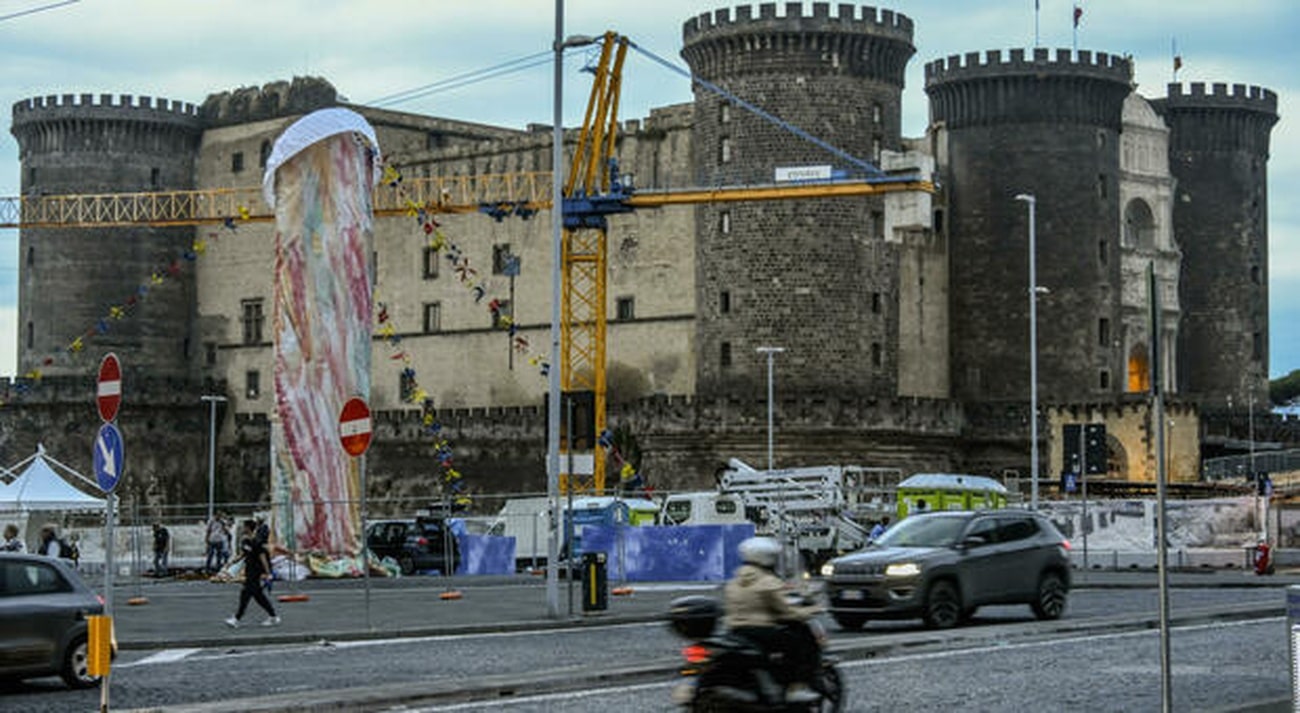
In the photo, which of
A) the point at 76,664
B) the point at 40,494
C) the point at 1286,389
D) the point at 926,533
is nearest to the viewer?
the point at 76,664

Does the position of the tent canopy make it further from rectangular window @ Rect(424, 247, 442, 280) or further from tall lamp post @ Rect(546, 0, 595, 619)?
rectangular window @ Rect(424, 247, 442, 280)

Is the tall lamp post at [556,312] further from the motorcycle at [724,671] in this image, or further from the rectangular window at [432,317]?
the rectangular window at [432,317]

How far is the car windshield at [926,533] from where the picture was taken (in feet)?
85.5

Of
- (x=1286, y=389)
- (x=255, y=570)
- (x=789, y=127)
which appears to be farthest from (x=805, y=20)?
(x=1286, y=389)

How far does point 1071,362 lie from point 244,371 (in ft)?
112

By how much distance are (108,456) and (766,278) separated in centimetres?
5257

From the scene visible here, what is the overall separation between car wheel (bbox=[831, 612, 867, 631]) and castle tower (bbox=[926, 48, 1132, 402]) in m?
50.6

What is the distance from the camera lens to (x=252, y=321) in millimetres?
89875

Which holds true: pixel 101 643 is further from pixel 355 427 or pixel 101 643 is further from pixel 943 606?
pixel 943 606

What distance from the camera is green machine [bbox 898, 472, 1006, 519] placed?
5031 cm

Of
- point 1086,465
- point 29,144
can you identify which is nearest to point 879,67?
point 1086,465

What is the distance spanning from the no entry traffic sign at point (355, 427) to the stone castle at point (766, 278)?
1469 inches

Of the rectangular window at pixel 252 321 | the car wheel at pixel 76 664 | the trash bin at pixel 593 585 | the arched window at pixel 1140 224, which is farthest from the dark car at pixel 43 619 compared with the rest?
the rectangular window at pixel 252 321

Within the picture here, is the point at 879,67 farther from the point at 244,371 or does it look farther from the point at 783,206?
the point at 244,371
